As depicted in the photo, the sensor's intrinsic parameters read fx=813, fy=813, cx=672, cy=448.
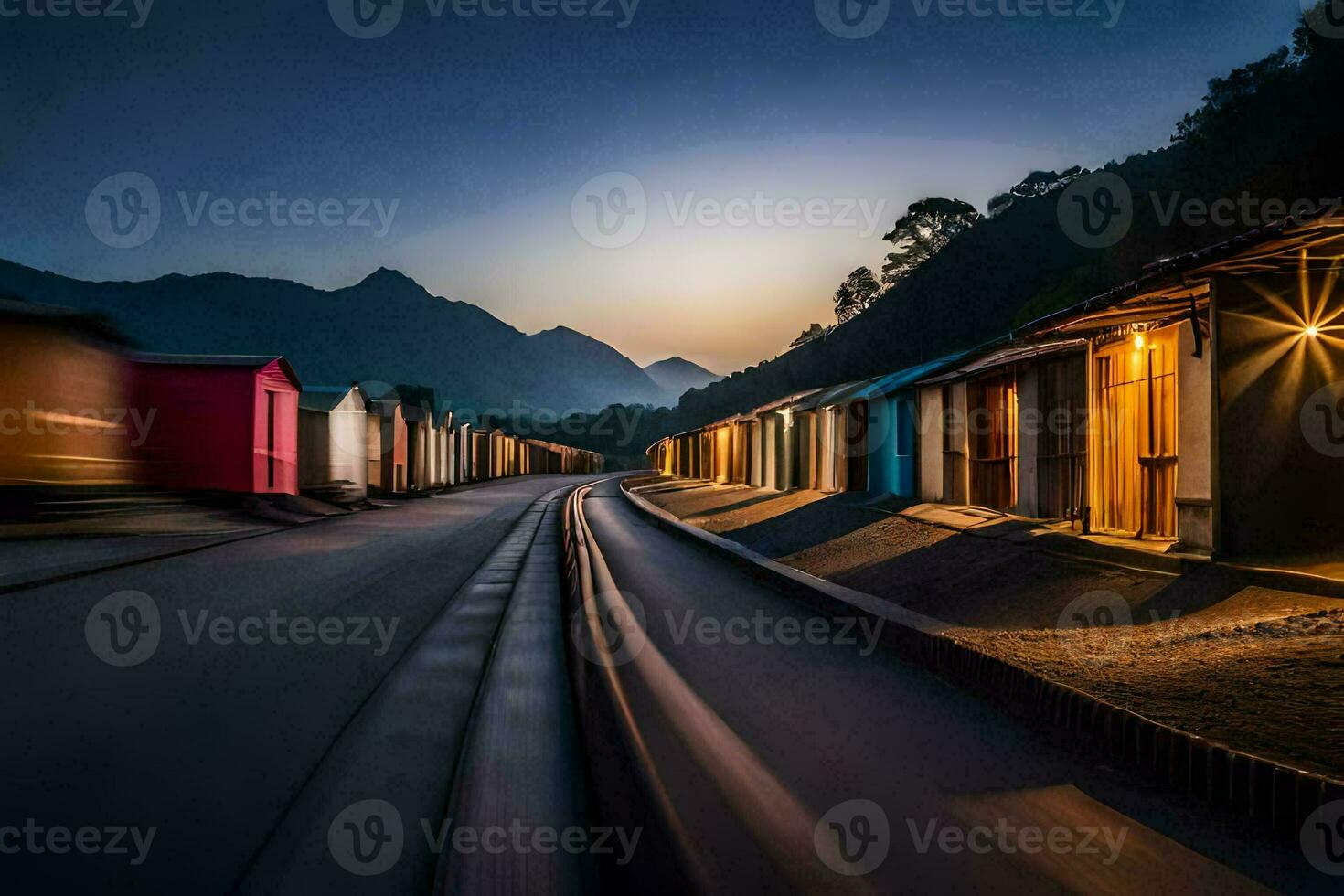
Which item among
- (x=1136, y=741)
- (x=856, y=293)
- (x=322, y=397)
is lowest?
(x=1136, y=741)

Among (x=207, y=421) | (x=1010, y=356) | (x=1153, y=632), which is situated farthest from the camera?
(x=207, y=421)

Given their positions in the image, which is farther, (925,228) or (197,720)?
(925,228)

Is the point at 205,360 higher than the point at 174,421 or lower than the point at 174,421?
higher

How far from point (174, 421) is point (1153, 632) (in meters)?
23.1

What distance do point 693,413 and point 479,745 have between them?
130503mm

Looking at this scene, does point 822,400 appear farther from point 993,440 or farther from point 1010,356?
point 1010,356

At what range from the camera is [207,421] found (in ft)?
72.8

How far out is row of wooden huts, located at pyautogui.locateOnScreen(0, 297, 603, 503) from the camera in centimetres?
1577

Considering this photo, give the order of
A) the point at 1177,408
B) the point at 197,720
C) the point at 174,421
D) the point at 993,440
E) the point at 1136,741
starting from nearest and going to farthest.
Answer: the point at 1136,741 < the point at 197,720 < the point at 1177,408 < the point at 993,440 < the point at 174,421

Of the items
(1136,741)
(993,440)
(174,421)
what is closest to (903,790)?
(1136,741)

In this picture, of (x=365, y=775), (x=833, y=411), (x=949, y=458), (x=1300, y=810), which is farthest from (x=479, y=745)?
(x=833, y=411)

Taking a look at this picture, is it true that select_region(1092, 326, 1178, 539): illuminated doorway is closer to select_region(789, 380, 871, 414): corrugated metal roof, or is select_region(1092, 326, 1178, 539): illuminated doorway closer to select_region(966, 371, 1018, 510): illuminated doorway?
select_region(966, 371, 1018, 510): illuminated doorway

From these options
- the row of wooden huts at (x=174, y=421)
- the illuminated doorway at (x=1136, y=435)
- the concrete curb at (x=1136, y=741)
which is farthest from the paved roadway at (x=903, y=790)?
the row of wooden huts at (x=174, y=421)

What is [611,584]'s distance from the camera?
12.2m
